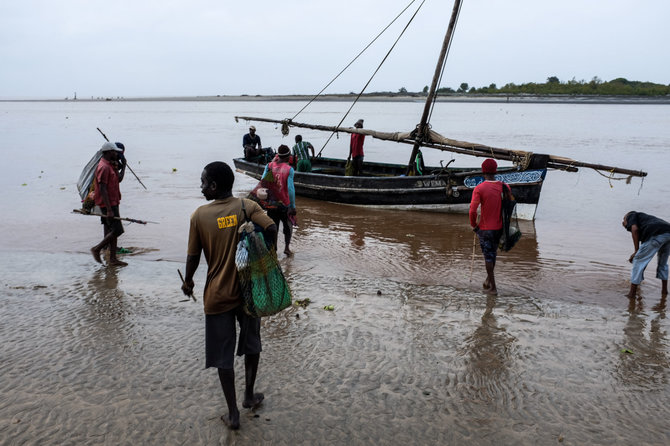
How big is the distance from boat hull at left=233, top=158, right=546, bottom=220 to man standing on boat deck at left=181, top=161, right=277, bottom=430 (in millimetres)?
8976

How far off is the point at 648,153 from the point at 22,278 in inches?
1173

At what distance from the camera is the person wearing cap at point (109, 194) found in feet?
23.9

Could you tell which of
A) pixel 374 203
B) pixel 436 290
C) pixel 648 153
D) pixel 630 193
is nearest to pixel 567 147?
pixel 648 153

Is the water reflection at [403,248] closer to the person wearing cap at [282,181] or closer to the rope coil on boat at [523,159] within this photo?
the person wearing cap at [282,181]

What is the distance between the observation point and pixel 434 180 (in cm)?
1245

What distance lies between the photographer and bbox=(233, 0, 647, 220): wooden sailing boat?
11.2 metres

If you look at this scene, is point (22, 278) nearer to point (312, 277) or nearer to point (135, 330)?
point (135, 330)

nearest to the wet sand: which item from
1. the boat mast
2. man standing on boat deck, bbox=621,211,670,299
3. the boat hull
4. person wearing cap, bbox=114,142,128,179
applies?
man standing on boat deck, bbox=621,211,670,299

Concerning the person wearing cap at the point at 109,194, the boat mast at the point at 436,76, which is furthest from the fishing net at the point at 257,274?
the boat mast at the point at 436,76

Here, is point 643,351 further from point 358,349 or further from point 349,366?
point 349,366

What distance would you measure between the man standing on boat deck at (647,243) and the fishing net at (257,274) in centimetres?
508

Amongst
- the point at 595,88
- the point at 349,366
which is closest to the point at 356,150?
the point at 349,366

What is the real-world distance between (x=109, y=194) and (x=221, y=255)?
15.5 feet

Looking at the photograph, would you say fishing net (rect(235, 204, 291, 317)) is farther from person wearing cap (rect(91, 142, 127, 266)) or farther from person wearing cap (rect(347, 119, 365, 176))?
person wearing cap (rect(347, 119, 365, 176))
